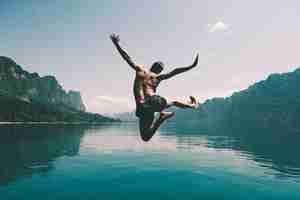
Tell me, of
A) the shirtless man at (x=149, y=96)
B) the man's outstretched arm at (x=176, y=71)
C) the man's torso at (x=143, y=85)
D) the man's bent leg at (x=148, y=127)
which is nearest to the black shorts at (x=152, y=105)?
the shirtless man at (x=149, y=96)

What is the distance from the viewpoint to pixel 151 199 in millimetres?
25312

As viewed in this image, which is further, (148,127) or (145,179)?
(145,179)

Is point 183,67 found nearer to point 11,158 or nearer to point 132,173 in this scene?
point 132,173

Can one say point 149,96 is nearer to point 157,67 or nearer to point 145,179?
point 157,67

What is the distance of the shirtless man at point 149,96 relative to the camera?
878cm

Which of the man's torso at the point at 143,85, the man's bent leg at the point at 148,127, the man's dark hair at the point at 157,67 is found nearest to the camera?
the man's torso at the point at 143,85

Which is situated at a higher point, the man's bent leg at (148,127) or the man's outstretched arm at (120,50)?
the man's outstretched arm at (120,50)

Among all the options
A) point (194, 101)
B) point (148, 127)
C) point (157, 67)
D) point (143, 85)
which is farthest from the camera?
point (194, 101)

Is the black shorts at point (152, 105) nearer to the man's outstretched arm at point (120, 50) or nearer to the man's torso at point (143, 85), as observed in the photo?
the man's torso at point (143, 85)

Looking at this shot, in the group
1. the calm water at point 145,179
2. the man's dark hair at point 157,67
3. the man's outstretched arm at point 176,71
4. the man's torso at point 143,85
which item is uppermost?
the man's dark hair at point 157,67

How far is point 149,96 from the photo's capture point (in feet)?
29.0

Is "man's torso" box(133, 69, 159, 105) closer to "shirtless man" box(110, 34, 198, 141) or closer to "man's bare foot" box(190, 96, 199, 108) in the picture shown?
"shirtless man" box(110, 34, 198, 141)

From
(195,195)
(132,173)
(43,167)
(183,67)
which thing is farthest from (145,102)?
(43,167)

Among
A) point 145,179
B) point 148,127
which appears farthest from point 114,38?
point 145,179
